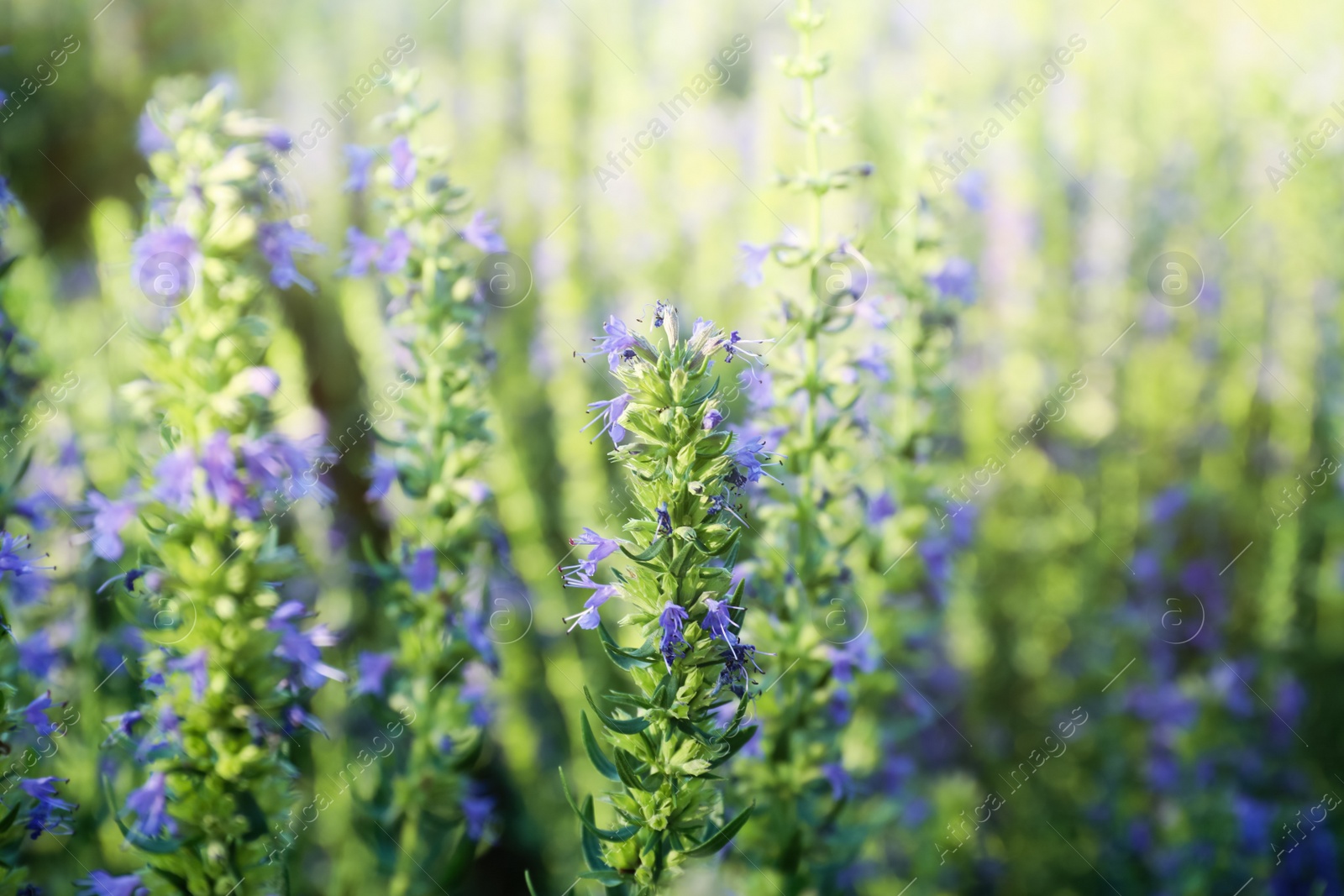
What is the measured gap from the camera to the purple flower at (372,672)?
130 inches

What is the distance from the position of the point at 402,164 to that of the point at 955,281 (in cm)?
241

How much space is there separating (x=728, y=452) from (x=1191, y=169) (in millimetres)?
7513

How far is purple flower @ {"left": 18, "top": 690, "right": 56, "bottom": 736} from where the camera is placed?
263 centimetres

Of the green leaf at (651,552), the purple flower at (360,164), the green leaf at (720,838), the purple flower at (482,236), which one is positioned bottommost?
the green leaf at (720,838)

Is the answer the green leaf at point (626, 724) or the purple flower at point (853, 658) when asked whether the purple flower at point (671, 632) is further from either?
the purple flower at point (853, 658)

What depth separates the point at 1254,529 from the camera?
23.1 feet

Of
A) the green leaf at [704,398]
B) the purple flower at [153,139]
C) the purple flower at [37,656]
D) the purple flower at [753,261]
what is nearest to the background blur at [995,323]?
the purple flower at [753,261]

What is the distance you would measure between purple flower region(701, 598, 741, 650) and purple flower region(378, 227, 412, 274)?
167 centimetres

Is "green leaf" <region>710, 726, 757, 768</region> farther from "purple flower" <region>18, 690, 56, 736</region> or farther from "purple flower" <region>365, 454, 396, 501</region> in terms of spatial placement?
"purple flower" <region>18, 690, 56, 736</region>

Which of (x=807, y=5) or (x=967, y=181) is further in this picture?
(x=967, y=181)

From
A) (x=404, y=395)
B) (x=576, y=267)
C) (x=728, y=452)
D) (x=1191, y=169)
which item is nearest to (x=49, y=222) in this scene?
(x=576, y=267)

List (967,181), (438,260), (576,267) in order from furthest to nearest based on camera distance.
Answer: (576,267) → (967,181) → (438,260)

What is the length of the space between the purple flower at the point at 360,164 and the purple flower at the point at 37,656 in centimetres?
193

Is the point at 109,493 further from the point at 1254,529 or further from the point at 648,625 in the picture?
the point at 1254,529
